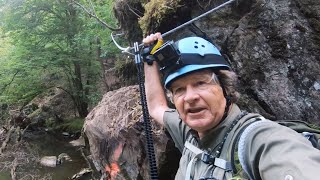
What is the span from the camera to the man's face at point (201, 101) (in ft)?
5.82

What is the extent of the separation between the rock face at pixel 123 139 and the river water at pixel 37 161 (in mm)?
4197

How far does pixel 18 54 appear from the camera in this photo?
14.3m

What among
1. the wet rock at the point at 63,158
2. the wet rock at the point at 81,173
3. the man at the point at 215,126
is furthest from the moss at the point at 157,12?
the wet rock at the point at 63,158

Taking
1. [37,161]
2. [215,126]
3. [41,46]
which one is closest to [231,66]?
[215,126]

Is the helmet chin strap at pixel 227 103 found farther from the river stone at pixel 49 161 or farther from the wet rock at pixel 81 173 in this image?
the river stone at pixel 49 161

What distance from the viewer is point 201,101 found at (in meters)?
1.79

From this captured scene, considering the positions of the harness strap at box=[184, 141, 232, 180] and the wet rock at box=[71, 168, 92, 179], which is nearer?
the harness strap at box=[184, 141, 232, 180]

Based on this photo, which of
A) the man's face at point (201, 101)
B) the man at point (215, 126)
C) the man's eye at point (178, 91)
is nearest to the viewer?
the man at point (215, 126)

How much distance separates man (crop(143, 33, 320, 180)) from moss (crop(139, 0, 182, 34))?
250 centimetres

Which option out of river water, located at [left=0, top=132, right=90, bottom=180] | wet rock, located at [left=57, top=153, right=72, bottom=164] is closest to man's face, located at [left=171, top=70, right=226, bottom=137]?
river water, located at [left=0, top=132, right=90, bottom=180]

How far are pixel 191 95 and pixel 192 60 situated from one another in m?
0.20

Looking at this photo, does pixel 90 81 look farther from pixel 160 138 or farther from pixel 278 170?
pixel 278 170

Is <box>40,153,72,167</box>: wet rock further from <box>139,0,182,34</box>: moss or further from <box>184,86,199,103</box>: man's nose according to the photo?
<box>184,86,199,103</box>: man's nose

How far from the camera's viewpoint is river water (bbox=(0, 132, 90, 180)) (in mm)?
8867
